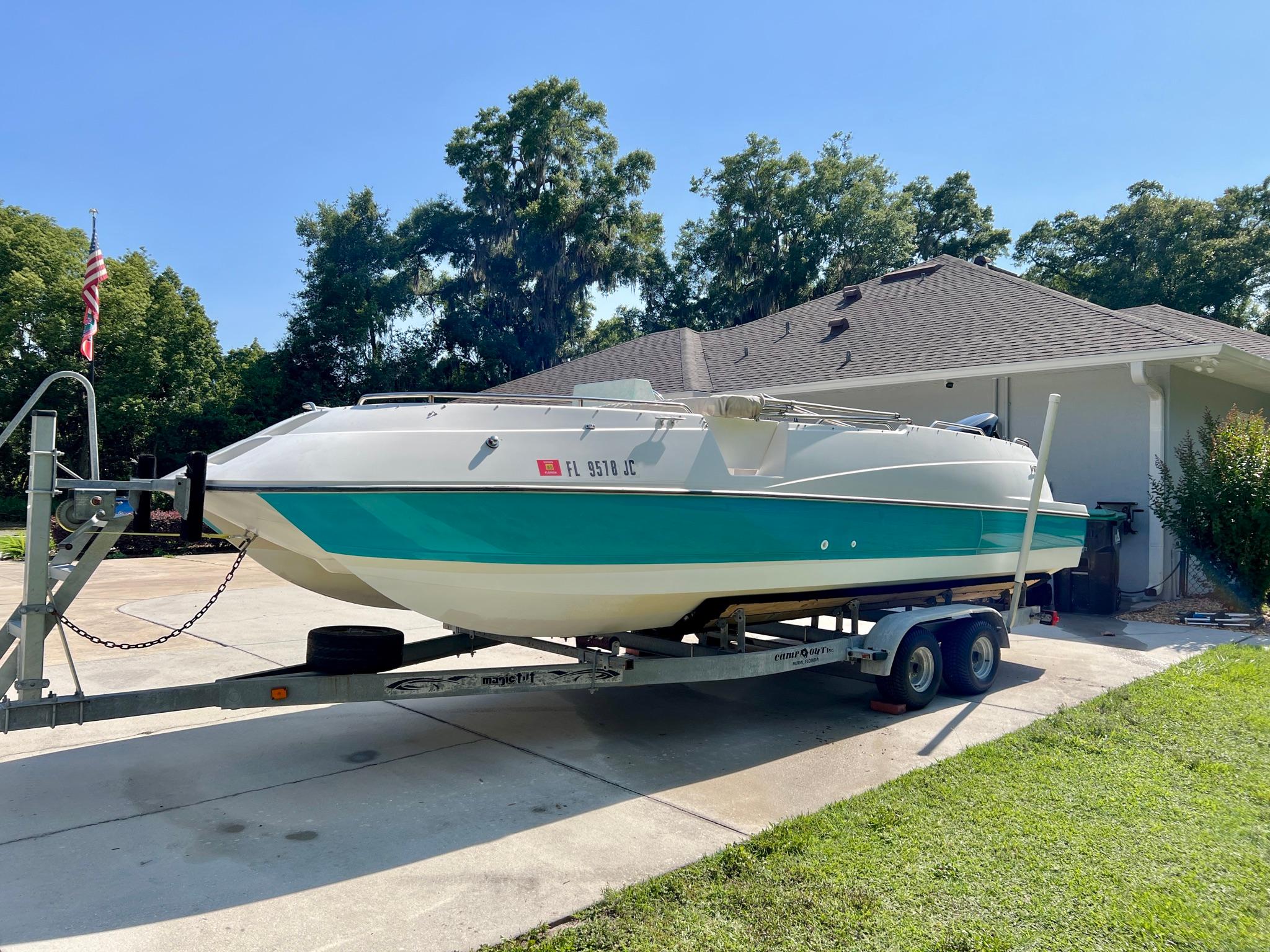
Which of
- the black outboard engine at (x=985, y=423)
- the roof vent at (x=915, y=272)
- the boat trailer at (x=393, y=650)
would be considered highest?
the roof vent at (x=915, y=272)

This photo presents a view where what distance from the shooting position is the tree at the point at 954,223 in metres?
40.0

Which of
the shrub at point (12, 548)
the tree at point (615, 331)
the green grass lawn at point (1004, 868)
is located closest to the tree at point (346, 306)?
the tree at point (615, 331)

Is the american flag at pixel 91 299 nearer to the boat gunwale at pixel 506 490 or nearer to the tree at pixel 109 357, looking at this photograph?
the boat gunwale at pixel 506 490

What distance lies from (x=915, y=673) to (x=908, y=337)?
8.59 meters

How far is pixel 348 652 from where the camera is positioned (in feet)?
15.6

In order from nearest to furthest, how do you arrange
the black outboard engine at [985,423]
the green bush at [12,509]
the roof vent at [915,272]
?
the black outboard engine at [985,423], the roof vent at [915,272], the green bush at [12,509]

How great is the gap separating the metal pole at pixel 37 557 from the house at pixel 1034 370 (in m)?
10.5

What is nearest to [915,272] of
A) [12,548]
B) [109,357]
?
[12,548]

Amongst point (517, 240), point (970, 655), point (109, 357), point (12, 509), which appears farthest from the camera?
point (517, 240)

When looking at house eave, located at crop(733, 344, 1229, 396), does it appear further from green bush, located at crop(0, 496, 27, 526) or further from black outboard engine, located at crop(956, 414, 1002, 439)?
green bush, located at crop(0, 496, 27, 526)

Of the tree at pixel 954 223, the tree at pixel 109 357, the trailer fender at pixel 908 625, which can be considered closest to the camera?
the trailer fender at pixel 908 625

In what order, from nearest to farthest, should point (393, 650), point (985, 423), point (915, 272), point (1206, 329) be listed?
point (393, 650) → point (985, 423) → point (1206, 329) → point (915, 272)

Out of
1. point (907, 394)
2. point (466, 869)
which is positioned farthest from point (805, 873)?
point (907, 394)

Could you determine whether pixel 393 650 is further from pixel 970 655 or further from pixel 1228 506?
pixel 1228 506
